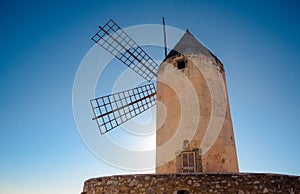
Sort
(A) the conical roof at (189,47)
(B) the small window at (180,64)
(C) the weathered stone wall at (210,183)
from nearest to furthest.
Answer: (C) the weathered stone wall at (210,183)
(B) the small window at (180,64)
(A) the conical roof at (189,47)

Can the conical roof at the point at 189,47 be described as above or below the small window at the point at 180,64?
above

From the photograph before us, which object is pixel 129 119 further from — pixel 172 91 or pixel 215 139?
pixel 215 139

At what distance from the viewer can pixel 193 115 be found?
313 inches

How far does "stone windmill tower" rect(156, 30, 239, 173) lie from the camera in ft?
24.5

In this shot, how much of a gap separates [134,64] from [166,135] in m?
4.31

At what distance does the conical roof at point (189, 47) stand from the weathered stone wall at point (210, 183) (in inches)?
205

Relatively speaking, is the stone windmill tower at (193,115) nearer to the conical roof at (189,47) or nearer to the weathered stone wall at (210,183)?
the conical roof at (189,47)

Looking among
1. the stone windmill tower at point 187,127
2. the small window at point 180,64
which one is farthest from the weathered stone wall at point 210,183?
the small window at point 180,64

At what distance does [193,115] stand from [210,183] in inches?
130

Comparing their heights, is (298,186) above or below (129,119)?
below

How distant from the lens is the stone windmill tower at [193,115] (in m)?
7.46

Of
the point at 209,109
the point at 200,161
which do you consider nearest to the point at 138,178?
the point at 200,161

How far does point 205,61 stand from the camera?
8.89 metres

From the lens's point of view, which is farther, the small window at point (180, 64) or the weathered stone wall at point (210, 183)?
the small window at point (180, 64)
